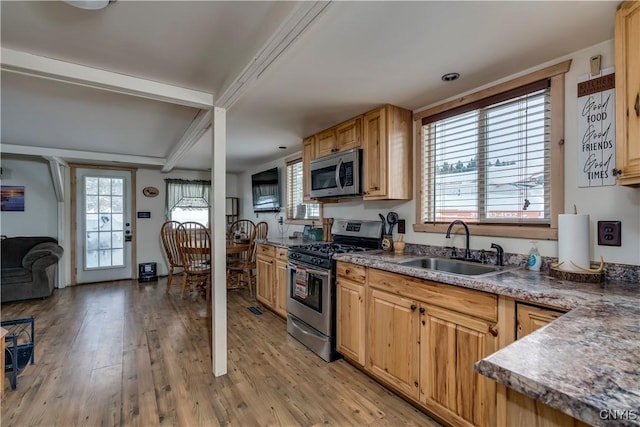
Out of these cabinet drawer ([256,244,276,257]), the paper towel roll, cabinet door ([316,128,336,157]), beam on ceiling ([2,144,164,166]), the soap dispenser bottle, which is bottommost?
cabinet drawer ([256,244,276,257])

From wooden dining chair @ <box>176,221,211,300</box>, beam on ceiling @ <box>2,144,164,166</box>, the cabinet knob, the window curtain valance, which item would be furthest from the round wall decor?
the cabinet knob

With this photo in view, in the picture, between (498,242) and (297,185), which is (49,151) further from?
(498,242)

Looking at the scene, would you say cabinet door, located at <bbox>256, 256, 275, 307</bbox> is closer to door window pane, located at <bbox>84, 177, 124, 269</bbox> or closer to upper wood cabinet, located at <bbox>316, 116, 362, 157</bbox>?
upper wood cabinet, located at <bbox>316, 116, 362, 157</bbox>

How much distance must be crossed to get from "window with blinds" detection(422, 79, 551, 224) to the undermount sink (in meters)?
0.35

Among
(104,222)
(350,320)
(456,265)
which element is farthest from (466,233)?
(104,222)

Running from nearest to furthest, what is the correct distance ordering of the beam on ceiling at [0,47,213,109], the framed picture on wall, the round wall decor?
the beam on ceiling at [0,47,213,109] → the framed picture on wall → the round wall decor

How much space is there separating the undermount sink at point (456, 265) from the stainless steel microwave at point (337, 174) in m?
0.86

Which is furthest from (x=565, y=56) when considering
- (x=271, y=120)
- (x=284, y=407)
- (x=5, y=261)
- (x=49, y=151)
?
(x=5, y=261)

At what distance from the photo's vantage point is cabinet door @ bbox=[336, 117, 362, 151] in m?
2.83

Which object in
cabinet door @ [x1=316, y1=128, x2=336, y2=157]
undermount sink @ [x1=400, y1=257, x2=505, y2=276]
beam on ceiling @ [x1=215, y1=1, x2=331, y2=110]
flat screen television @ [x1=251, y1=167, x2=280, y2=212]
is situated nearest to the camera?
beam on ceiling @ [x1=215, y1=1, x2=331, y2=110]

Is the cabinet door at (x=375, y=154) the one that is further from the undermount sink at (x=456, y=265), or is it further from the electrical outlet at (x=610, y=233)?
the electrical outlet at (x=610, y=233)

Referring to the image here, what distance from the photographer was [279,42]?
147 cm

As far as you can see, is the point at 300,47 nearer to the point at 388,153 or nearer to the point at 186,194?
the point at 388,153

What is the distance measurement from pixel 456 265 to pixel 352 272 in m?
0.77
